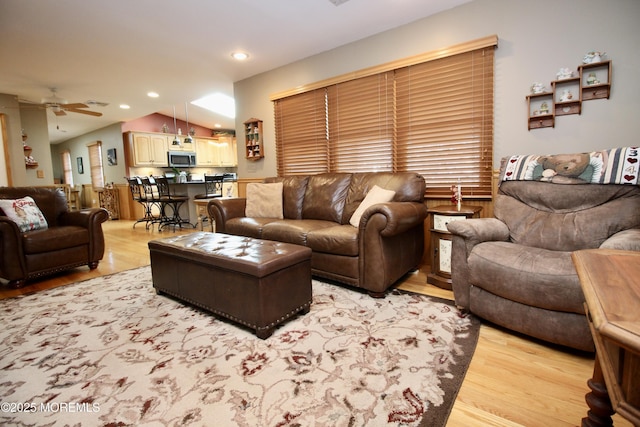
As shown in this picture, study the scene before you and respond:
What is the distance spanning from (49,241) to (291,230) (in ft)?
7.71

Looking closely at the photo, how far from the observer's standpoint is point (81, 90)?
199 inches

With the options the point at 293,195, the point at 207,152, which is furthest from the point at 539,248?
the point at 207,152

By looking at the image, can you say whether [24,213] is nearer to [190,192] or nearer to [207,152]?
[190,192]

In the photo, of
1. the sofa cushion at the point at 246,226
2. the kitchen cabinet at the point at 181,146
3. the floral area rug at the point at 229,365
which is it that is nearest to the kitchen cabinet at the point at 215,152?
the kitchen cabinet at the point at 181,146

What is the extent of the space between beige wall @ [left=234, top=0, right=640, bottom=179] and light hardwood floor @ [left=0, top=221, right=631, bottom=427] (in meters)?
1.65

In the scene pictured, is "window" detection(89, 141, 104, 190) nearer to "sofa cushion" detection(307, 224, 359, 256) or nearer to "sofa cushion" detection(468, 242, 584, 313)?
"sofa cushion" detection(307, 224, 359, 256)

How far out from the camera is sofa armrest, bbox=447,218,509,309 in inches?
76.5

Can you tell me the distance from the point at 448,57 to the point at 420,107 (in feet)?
1.59

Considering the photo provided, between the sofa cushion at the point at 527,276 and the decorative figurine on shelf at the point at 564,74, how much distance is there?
1.48m

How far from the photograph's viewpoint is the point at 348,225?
2855mm

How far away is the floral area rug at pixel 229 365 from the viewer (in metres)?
1.23

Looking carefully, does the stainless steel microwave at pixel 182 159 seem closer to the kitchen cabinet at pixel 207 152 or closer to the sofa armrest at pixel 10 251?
the kitchen cabinet at pixel 207 152

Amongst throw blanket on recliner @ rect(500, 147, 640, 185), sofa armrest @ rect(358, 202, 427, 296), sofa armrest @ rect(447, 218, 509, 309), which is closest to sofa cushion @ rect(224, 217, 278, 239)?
sofa armrest @ rect(358, 202, 427, 296)

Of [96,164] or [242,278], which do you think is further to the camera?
[96,164]
